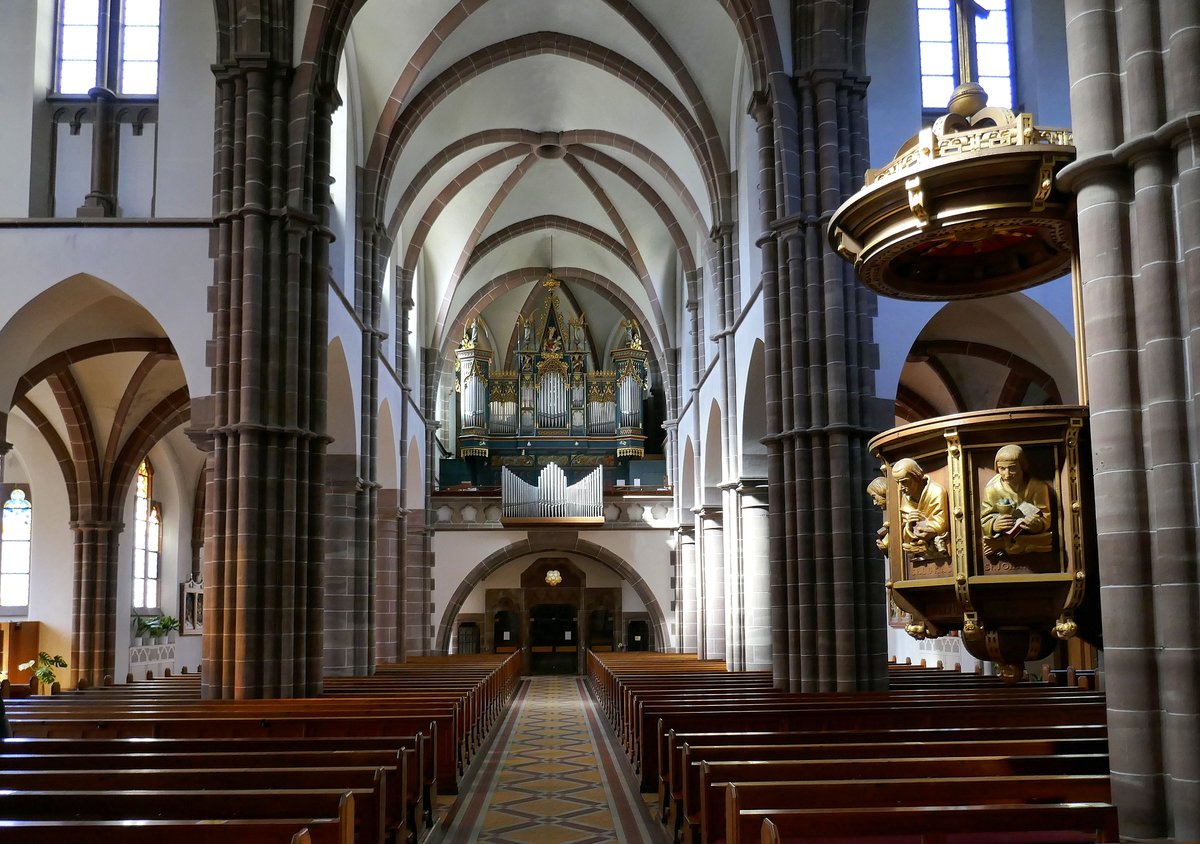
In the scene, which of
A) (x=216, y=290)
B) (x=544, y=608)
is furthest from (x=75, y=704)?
(x=544, y=608)

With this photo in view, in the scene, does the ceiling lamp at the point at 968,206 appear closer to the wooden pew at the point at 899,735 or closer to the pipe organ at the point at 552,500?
the wooden pew at the point at 899,735

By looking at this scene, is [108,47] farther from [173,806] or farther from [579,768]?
[173,806]

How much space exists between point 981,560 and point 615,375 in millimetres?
29632

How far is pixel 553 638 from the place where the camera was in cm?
3406

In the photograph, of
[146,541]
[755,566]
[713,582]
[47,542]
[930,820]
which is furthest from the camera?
[146,541]

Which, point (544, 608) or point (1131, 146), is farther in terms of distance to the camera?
point (544, 608)

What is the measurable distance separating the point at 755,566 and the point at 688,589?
10.3 meters

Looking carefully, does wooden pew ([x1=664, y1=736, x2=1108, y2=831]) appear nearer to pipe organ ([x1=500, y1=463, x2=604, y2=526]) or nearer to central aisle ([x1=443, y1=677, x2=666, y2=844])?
central aisle ([x1=443, y1=677, x2=666, y2=844])

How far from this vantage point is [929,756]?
23.0 ft

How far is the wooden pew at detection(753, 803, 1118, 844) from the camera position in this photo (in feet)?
16.0

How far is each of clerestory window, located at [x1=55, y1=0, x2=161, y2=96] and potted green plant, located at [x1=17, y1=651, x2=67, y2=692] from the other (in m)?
10.7

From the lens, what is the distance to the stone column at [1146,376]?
16.6 feet

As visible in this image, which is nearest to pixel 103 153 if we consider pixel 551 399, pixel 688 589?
pixel 688 589

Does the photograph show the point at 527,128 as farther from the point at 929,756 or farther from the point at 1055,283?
the point at 929,756
